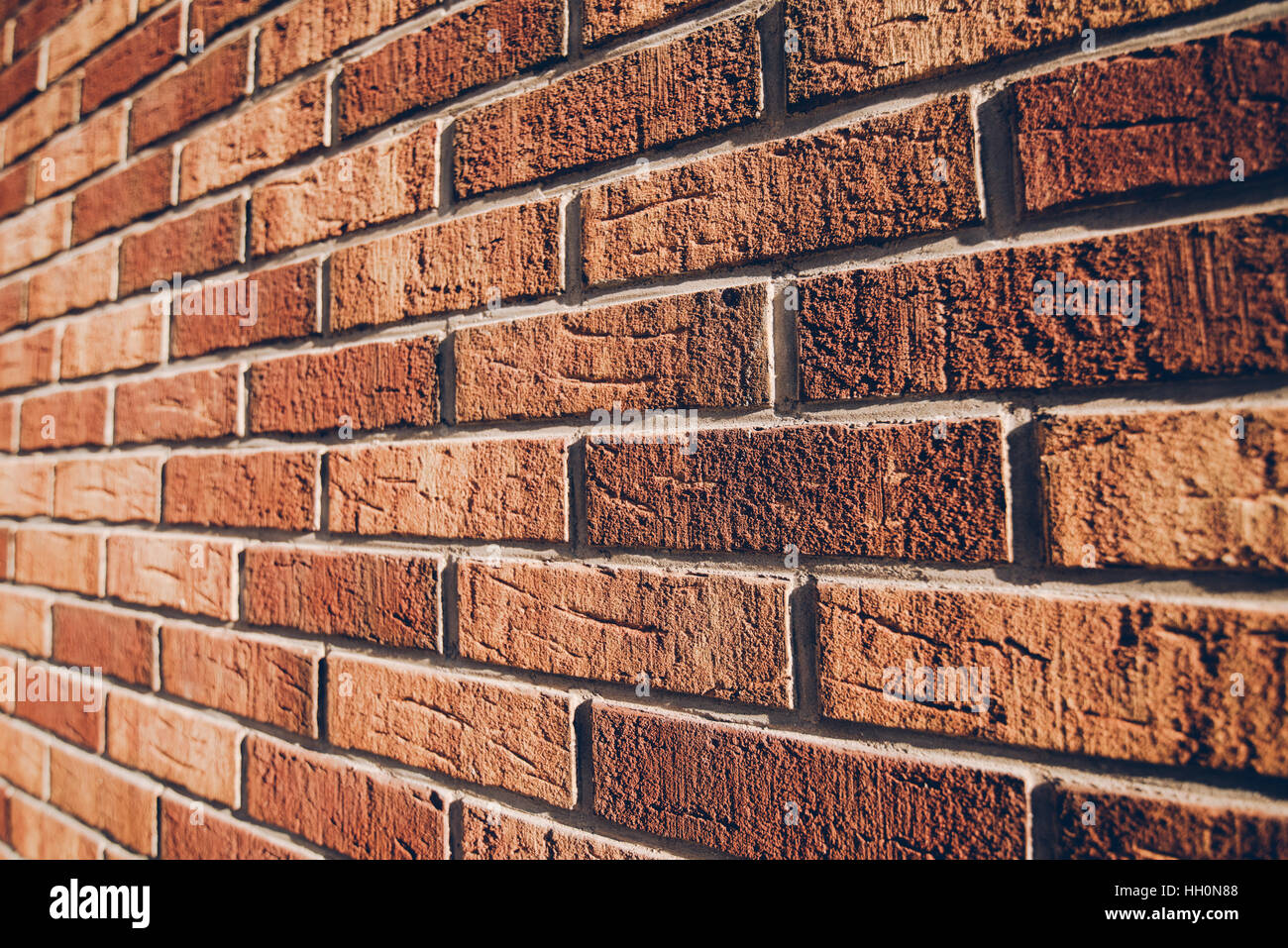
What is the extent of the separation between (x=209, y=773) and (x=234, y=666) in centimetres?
14

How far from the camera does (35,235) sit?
45.8 inches

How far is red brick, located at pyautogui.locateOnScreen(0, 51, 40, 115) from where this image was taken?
1.20 metres

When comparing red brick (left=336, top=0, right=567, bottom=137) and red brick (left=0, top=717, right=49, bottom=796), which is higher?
red brick (left=336, top=0, right=567, bottom=137)

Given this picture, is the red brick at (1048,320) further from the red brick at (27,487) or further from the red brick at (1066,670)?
the red brick at (27,487)

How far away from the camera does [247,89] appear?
834 millimetres

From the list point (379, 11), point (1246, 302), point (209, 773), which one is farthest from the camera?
point (209, 773)

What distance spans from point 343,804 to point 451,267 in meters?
0.55

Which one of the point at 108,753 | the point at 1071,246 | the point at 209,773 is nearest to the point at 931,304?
the point at 1071,246

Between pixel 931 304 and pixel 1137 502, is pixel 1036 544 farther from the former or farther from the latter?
pixel 931 304

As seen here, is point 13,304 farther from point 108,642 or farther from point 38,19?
point 108,642

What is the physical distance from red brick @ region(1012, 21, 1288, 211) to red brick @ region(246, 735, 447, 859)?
700 millimetres

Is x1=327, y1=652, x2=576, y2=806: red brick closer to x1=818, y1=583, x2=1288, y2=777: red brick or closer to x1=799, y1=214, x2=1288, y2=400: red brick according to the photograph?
x1=818, y1=583, x2=1288, y2=777: red brick

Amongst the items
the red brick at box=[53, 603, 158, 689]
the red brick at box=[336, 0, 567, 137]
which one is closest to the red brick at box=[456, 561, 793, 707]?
the red brick at box=[336, 0, 567, 137]

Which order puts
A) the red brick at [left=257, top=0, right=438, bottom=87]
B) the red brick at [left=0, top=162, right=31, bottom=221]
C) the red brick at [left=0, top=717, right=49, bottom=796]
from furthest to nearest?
the red brick at [left=0, top=162, right=31, bottom=221] < the red brick at [left=0, top=717, right=49, bottom=796] < the red brick at [left=257, top=0, right=438, bottom=87]
